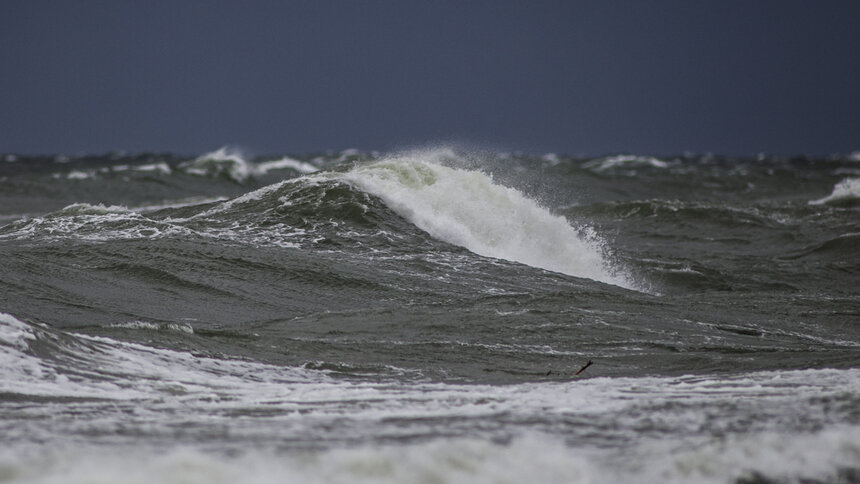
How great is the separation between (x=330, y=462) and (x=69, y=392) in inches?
80.2

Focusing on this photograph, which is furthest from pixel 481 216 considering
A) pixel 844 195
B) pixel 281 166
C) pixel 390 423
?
pixel 281 166

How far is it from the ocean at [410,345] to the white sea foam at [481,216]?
57mm

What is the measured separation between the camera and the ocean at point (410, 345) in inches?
157

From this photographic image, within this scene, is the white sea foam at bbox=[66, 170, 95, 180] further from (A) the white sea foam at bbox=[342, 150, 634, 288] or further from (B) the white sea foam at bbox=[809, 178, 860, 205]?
(B) the white sea foam at bbox=[809, 178, 860, 205]

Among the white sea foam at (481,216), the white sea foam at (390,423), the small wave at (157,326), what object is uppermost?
the white sea foam at (481,216)

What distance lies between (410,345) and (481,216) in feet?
21.8

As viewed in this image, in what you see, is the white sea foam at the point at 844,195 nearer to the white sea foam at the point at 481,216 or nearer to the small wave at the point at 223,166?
the white sea foam at the point at 481,216

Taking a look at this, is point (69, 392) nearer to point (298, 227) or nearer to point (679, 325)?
point (679, 325)

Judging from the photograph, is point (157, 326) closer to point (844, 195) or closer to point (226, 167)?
point (844, 195)

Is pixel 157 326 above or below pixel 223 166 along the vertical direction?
below

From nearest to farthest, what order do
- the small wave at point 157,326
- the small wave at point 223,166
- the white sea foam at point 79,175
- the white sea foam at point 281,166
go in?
the small wave at point 157,326, the white sea foam at point 79,175, the small wave at point 223,166, the white sea foam at point 281,166

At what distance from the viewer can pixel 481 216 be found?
1369 centimetres

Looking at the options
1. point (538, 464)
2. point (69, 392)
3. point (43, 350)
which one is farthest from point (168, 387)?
point (538, 464)

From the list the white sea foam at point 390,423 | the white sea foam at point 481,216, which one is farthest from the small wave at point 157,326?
the white sea foam at point 481,216
